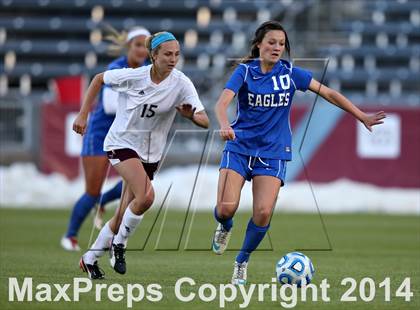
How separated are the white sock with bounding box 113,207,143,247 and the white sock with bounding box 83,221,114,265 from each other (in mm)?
127

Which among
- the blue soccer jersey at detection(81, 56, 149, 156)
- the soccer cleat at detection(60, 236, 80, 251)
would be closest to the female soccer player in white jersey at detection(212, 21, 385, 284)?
the blue soccer jersey at detection(81, 56, 149, 156)

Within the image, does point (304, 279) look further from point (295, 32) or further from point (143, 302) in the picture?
point (295, 32)

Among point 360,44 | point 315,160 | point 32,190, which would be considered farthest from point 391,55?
point 32,190

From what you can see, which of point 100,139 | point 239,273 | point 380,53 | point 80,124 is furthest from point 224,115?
point 380,53

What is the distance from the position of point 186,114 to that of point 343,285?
2012mm

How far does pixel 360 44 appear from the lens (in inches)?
1078

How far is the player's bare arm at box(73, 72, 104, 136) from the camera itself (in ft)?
29.7

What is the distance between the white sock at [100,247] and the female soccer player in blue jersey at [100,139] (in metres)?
2.97

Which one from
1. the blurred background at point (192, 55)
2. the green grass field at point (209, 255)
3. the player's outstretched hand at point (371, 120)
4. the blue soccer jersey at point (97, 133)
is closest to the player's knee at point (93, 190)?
the blue soccer jersey at point (97, 133)

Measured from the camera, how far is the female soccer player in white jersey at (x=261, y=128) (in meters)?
9.16

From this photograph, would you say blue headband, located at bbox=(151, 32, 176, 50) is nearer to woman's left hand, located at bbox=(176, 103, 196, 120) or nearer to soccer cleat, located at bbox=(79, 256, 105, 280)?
woman's left hand, located at bbox=(176, 103, 196, 120)

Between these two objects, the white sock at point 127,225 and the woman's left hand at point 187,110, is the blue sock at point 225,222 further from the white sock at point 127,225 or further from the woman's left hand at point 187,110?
the woman's left hand at point 187,110

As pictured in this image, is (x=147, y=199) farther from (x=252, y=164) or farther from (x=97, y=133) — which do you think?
(x=97, y=133)

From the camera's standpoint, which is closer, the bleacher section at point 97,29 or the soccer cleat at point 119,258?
the soccer cleat at point 119,258
